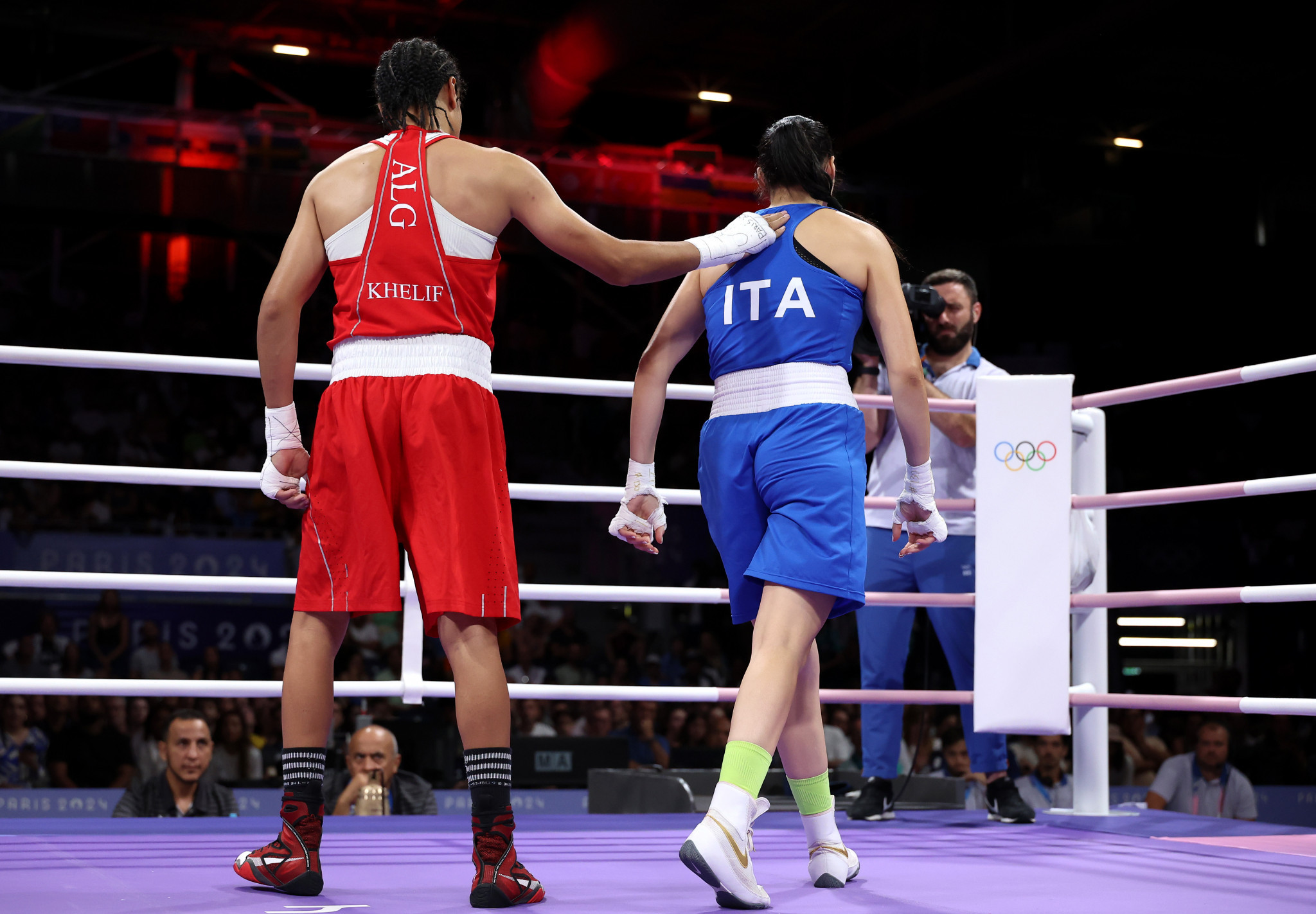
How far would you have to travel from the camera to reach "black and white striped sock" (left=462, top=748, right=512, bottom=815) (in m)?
1.72

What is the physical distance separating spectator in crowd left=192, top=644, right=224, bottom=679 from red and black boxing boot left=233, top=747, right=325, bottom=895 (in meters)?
6.06

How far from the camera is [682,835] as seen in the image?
251 centimetres

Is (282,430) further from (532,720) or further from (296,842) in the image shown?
(532,720)

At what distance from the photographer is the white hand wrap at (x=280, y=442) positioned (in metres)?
1.87

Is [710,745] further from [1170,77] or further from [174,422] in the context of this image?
[1170,77]

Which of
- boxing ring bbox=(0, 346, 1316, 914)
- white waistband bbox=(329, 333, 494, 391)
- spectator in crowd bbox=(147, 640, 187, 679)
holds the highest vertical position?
white waistband bbox=(329, 333, 494, 391)

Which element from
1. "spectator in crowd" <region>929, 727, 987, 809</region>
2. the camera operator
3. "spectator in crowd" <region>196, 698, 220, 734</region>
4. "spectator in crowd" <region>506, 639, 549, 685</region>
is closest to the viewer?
the camera operator

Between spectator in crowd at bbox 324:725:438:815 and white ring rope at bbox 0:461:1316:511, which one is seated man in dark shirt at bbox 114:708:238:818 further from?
white ring rope at bbox 0:461:1316:511

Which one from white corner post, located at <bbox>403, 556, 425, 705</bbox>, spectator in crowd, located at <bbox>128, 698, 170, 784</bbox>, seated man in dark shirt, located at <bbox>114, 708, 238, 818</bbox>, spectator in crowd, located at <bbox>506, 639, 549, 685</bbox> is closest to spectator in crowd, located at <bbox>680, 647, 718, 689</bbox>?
spectator in crowd, located at <bbox>506, 639, 549, 685</bbox>

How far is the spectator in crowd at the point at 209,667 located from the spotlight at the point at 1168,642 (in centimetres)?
715

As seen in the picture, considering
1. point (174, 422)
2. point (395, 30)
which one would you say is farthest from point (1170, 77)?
point (174, 422)

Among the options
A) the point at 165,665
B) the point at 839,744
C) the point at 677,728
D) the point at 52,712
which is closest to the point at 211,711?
the point at 165,665

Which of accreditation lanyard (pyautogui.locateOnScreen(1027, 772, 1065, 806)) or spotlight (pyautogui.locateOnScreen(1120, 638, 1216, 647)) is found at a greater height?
spotlight (pyautogui.locateOnScreen(1120, 638, 1216, 647))

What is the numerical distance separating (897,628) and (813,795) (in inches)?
40.9
